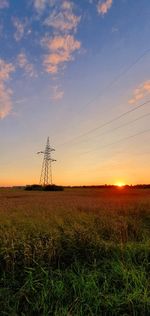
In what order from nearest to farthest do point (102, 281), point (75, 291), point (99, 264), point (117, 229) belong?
point (75, 291) < point (102, 281) < point (99, 264) < point (117, 229)

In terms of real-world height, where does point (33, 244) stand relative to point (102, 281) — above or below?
above

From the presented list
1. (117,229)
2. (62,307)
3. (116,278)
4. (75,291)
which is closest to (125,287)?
(116,278)

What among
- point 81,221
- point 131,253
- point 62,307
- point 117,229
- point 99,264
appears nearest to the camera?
point 62,307

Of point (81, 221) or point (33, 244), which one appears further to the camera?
point (81, 221)

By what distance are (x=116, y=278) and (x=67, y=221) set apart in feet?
14.9

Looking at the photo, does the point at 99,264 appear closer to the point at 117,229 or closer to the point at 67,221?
the point at 117,229

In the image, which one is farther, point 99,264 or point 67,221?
A: point 67,221

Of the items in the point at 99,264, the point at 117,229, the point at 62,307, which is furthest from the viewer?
the point at 117,229

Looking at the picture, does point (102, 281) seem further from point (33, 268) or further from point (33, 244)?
point (33, 244)

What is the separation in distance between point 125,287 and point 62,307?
1.32 m

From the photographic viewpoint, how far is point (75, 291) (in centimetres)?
515

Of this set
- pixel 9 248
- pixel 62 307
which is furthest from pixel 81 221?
pixel 62 307

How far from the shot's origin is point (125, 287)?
5.35 meters

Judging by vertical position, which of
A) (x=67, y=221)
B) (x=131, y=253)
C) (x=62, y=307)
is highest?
(x=67, y=221)
